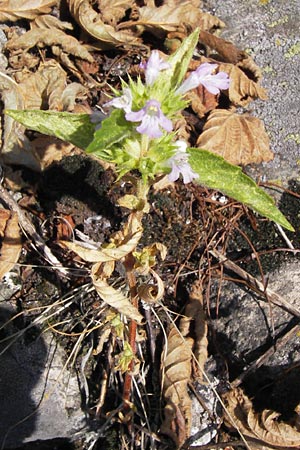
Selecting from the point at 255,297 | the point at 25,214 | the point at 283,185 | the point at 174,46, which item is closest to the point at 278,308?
the point at 255,297

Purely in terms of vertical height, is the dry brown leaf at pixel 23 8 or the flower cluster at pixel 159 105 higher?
the flower cluster at pixel 159 105

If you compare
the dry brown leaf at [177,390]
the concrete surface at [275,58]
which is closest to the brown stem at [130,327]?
the dry brown leaf at [177,390]

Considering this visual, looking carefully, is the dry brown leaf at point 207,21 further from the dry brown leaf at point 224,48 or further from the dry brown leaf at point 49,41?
the dry brown leaf at point 49,41

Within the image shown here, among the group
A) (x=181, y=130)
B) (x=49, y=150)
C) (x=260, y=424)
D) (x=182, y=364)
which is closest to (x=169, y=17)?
(x=181, y=130)

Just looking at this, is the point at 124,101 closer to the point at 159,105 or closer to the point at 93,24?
the point at 159,105

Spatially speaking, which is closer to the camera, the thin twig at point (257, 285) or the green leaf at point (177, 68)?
the green leaf at point (177, 68)

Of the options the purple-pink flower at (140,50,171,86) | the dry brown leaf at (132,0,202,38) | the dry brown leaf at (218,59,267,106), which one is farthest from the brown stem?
the dry brown leaf at (132,0,202,38)

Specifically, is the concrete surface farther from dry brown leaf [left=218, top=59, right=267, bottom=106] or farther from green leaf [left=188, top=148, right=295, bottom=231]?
green leaf [left=188, top=148, right=295, bottom=231]

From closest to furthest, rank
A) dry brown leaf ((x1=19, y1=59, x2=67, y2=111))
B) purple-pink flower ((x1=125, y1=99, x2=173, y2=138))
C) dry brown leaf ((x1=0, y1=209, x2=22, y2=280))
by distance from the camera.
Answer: purple-pink flower ((x1=125, y1=99, x2=173, y2=138)) < dry brown leaf ((x1=0, y1=209, x2=22, y2=280)) < dry brown leaf ((x1=19, y1=59, x2=67, y2=111))
